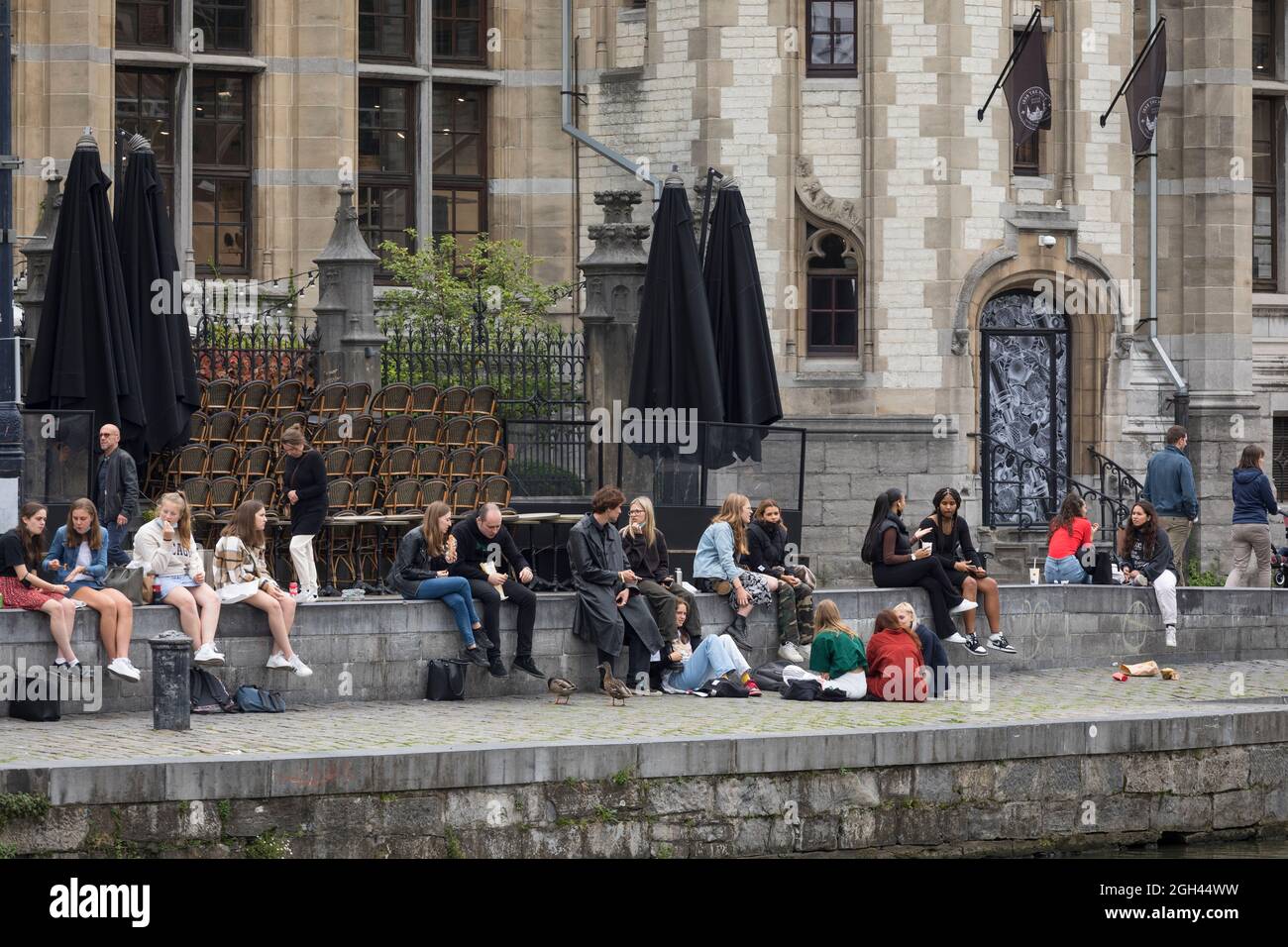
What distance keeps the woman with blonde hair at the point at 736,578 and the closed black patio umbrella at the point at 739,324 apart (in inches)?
108

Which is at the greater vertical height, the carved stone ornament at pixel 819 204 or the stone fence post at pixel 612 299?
the carved stone ornament at pixel 819 204

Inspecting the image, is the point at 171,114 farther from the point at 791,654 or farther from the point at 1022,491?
the point at 791,654

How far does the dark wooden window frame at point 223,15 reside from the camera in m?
29.3

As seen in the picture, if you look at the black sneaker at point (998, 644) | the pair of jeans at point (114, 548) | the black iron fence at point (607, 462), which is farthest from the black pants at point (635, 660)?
the black sneaker at point (998, 644)

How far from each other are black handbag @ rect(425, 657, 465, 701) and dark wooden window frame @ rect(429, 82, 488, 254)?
12.6 m

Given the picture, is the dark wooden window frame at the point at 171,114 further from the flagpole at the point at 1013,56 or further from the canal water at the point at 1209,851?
the canal water at the point at 1209,851

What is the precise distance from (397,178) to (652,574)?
11.7 metres

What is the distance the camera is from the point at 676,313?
914 inches

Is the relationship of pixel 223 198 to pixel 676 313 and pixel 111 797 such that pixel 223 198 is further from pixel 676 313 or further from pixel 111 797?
pixel 111 797

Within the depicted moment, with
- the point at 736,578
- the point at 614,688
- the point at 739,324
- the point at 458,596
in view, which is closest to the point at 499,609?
the point at 458,596

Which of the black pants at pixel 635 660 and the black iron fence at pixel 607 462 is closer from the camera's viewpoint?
the black pants at pixel 635 660

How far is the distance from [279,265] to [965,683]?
11.7 metres

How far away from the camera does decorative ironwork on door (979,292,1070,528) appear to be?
95.1ft
